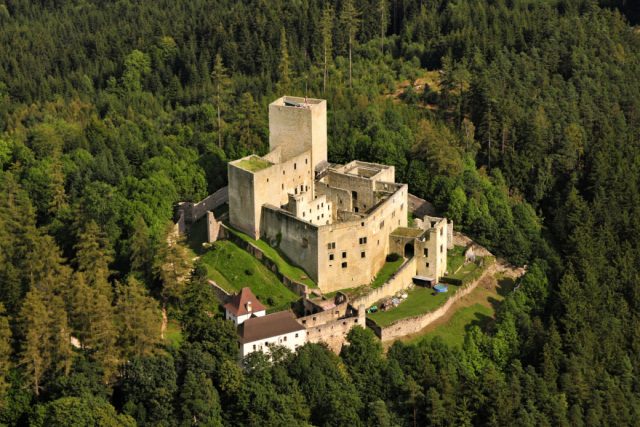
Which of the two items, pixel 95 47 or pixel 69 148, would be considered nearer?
pixel 69 148

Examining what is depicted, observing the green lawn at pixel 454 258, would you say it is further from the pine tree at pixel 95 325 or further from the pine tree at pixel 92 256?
the pine tree at pixel 95 325

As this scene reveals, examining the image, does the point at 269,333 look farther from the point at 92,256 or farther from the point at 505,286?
the point at 505,286

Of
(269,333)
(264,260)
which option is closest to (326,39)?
(264,260)

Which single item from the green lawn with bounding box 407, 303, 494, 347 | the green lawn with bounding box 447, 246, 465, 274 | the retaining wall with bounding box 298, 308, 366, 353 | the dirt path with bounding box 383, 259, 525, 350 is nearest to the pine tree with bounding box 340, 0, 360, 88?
the green lawn with bounding box 447, 246, 465, 274

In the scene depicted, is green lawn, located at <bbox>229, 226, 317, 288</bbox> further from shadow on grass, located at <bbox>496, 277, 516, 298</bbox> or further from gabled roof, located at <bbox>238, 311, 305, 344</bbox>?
shadow on grass, located at <bbox>496, 277, 516, 298</bbox>

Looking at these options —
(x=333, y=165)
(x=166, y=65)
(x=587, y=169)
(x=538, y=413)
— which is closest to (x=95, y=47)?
(x=166, y=65)

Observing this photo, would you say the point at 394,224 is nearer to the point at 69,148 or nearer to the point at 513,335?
the point at 513,335
